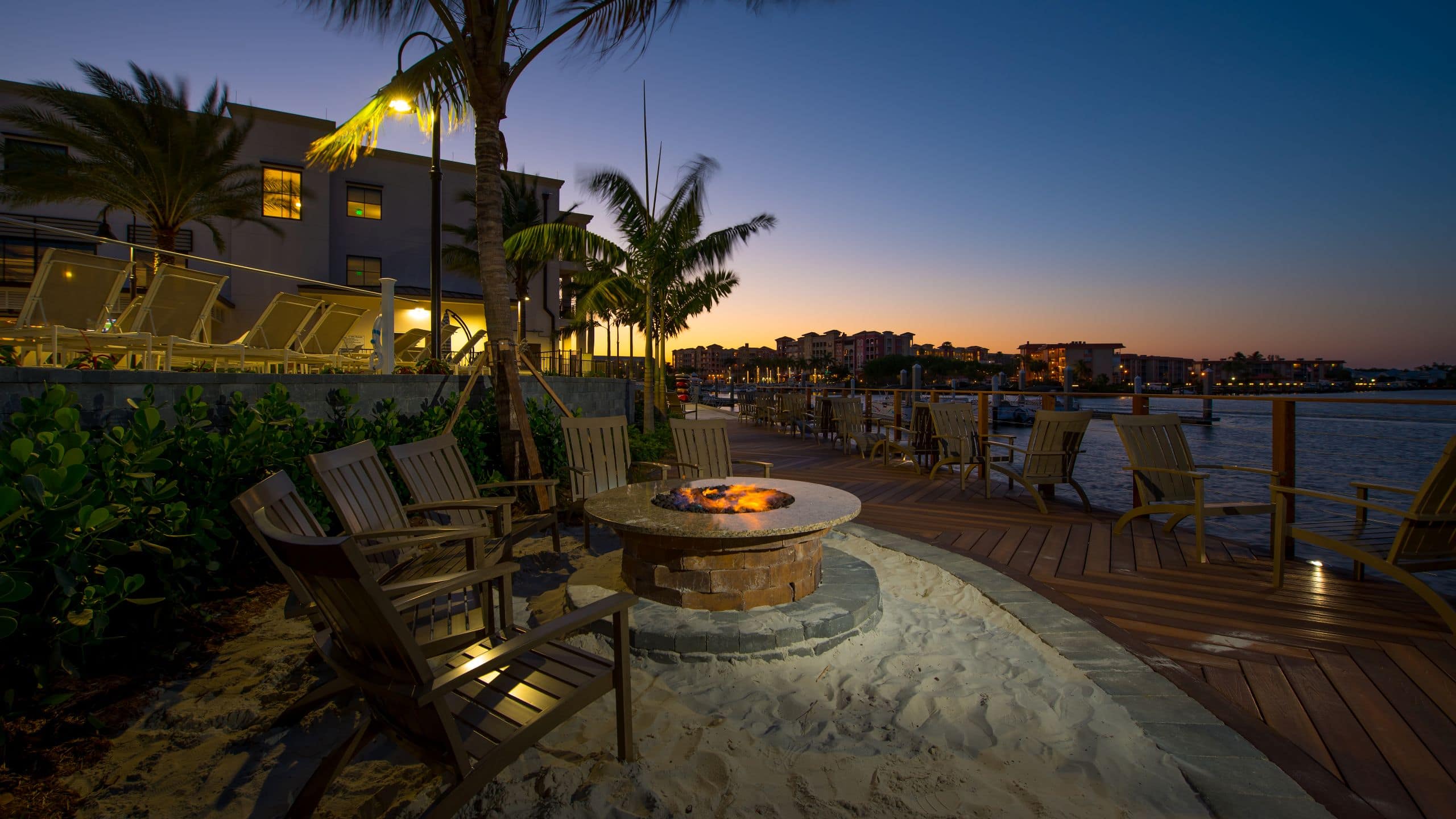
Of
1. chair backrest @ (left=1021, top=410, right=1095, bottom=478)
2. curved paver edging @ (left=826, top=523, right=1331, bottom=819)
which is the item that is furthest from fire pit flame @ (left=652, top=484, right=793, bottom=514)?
chair backrest @ (left=1021, top=410, right=1095, bottom=478)

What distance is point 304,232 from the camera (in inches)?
723

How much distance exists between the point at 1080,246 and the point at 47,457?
109 feet

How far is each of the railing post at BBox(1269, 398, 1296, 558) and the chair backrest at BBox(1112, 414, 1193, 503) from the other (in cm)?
53

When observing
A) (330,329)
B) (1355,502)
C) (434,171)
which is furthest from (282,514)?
(330,329)

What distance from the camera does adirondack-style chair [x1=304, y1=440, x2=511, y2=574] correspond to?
8.70 feet

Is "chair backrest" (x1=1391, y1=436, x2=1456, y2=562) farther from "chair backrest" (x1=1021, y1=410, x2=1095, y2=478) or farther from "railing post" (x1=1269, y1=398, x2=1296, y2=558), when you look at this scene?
"chair backrest" (x1=1021, y1=410, x2=1095, y2=478)

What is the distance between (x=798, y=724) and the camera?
225cm

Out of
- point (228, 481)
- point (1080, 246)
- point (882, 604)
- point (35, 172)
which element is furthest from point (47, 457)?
point (1080, 246)

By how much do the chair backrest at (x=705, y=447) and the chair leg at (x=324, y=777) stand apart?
11.9 ft

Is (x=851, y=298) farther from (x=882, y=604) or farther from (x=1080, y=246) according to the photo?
(x=882, y=604)

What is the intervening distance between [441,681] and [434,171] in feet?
25.4

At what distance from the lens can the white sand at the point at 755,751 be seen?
178 centimetres

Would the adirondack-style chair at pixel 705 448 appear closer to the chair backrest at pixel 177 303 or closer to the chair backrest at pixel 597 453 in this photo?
the chair backrest at pixel 597 453

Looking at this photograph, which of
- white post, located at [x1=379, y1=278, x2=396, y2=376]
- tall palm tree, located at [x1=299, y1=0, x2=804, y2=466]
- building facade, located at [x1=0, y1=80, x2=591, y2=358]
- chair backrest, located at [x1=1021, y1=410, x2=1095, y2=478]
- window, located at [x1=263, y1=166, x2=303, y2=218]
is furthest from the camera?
window, located at [x1=263, y1=166, x2=303, y2=218]
